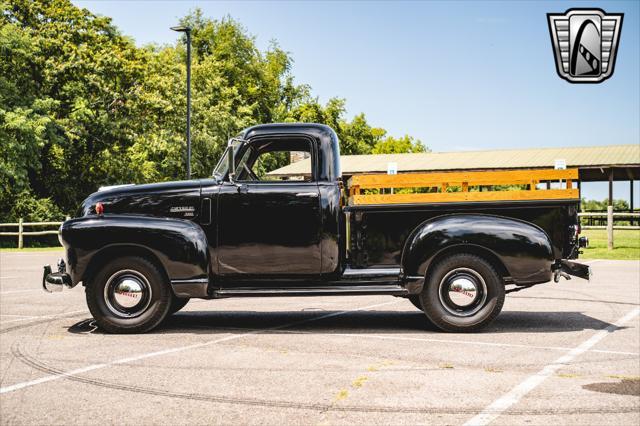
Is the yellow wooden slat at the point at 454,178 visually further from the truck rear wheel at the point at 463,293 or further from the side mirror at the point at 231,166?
the side mirror at the point at 231,166

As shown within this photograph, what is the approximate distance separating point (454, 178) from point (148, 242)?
343 cm

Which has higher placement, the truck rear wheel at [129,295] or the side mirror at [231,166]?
the side mirror at [231,166]

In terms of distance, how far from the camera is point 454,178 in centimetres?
824

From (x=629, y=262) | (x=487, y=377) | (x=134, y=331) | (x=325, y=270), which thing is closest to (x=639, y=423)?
(x=487, y=377)

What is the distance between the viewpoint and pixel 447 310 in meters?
8.17

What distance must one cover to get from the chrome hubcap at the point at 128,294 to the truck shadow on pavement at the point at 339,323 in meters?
0.37

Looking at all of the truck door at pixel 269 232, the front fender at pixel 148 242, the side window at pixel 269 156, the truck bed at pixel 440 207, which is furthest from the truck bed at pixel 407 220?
the front fender at pixel 148 242

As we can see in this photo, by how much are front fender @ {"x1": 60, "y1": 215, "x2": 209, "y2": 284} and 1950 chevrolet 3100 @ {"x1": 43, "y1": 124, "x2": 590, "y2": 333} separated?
0.4 inches

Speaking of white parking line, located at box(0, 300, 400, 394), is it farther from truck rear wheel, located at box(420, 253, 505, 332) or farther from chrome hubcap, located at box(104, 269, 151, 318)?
truck rear wheel, located at box(420, 253, 505, 332)

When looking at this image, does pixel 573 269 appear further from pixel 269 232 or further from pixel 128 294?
pixel 128 294

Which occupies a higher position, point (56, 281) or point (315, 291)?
point (56, 281)

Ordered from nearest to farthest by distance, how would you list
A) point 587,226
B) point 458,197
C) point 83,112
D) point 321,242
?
point 458,197 → point 321,242 → point 587,226 → point 83,112

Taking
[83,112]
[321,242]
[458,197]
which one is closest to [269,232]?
[321,242]

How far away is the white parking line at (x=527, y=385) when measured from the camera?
4.81 metres
